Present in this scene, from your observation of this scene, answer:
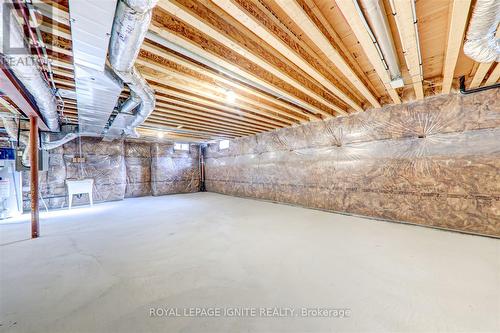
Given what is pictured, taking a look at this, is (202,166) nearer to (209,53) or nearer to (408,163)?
(209,53)

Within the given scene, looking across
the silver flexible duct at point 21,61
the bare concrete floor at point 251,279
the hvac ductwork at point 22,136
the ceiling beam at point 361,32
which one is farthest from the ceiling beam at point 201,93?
the hvac ductwork at point 22,136

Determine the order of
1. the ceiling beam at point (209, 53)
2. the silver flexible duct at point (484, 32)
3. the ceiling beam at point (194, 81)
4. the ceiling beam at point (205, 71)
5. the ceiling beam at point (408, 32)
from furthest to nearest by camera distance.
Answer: the ceiling beam at point (194, 81) → the ceiling beam at point (205, 71) → the ceiling beam at point (209, 53) → the ceiling beam at point (408, 32) → the silver flexible duct at point (484, 32)

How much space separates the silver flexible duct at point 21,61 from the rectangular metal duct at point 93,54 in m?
0.29

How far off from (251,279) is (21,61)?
2.78m

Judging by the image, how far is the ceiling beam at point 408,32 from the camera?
1385 millimetres

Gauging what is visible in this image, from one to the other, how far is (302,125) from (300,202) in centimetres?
197

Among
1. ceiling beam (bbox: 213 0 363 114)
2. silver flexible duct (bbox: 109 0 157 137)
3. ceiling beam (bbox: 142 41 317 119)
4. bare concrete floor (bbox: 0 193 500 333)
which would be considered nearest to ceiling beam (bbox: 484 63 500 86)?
ceiling beam (bbox: 213 0 363 114)

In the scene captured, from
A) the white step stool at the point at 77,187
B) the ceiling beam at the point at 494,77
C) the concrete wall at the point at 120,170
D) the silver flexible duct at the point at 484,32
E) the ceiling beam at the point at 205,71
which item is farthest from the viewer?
the concrete wall at the point at 120,170

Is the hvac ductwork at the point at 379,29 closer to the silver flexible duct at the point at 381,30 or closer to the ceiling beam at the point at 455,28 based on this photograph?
the silver flexible duct at the point at 381,30

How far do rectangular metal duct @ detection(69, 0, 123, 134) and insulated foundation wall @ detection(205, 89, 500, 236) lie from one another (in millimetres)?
3983

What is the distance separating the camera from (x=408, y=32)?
1633 millimetres

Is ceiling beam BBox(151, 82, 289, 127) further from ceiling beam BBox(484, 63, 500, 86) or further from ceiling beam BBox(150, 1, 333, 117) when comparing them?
ceiling beam BBox(484, 63, 500, 86)

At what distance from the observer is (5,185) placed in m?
4.17

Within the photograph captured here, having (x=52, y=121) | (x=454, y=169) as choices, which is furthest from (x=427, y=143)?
(x=52, y=121)
